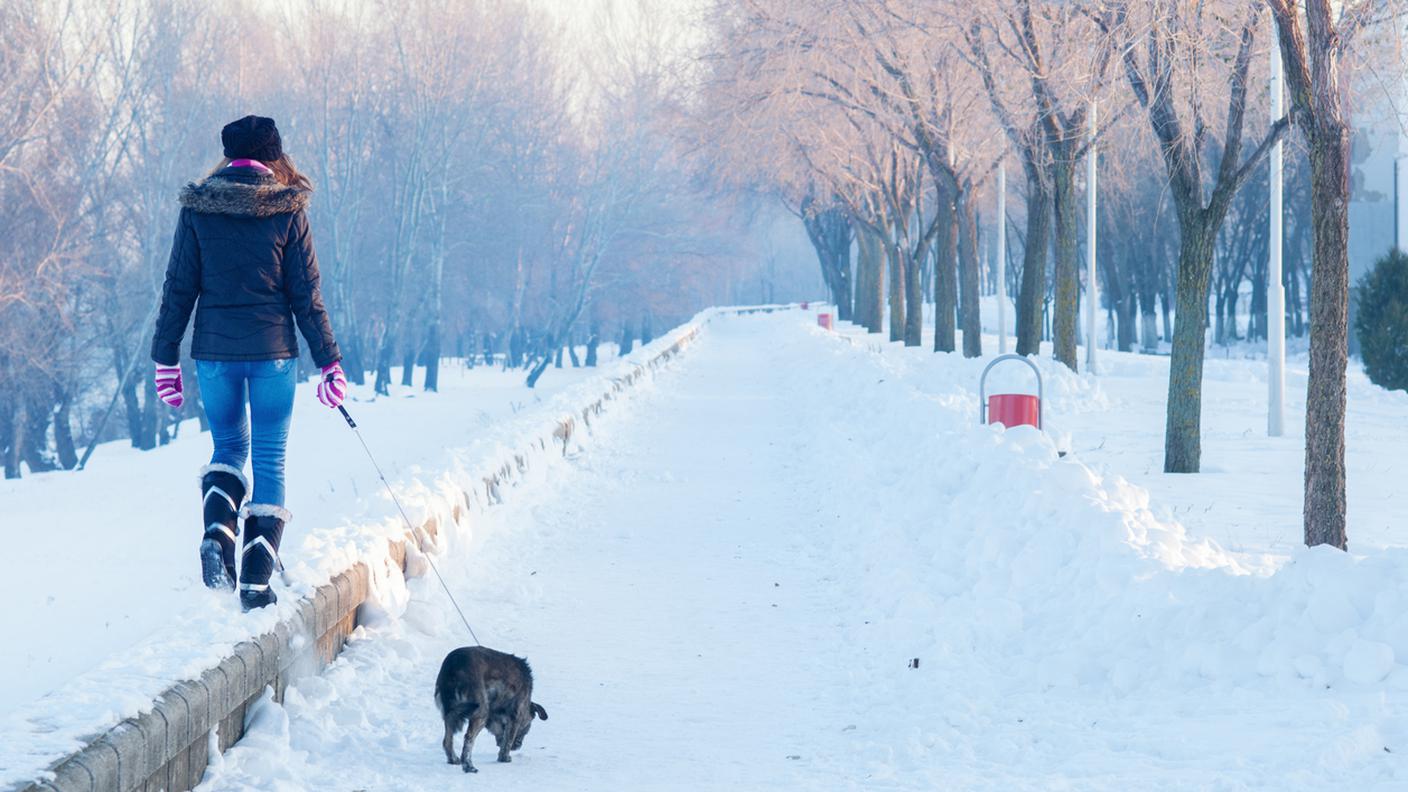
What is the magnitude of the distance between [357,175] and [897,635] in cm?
4736

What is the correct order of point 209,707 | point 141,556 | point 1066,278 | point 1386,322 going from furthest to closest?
point 1386,322 < point 1066,278 < point 141,556 < point 209,707

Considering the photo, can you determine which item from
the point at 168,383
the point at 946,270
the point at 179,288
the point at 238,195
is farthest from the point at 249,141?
the point at 946,270

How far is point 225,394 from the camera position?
604cm

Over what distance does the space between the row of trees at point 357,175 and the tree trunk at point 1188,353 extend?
16687 millimetres

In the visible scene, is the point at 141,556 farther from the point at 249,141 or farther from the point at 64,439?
the point at 64,439

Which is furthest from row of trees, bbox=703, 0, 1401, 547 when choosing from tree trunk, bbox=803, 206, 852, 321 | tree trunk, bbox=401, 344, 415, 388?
tree trunk, bbox=401, 344, 415, 388

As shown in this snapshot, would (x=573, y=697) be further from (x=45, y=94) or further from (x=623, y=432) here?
(x=45, y=94)

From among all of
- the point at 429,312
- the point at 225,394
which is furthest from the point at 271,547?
the point at 429,312

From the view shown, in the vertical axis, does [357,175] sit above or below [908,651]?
above

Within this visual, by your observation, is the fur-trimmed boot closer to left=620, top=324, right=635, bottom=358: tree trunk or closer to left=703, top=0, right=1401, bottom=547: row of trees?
left=703, top=0, right=1401, bottom=547: row of trees

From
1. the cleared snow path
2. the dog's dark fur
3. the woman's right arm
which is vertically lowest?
the cleared snow path

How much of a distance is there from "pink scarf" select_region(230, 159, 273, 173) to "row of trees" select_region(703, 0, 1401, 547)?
19.1 feet

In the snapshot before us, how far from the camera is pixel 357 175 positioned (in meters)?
51.8

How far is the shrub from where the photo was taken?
81.4ft
